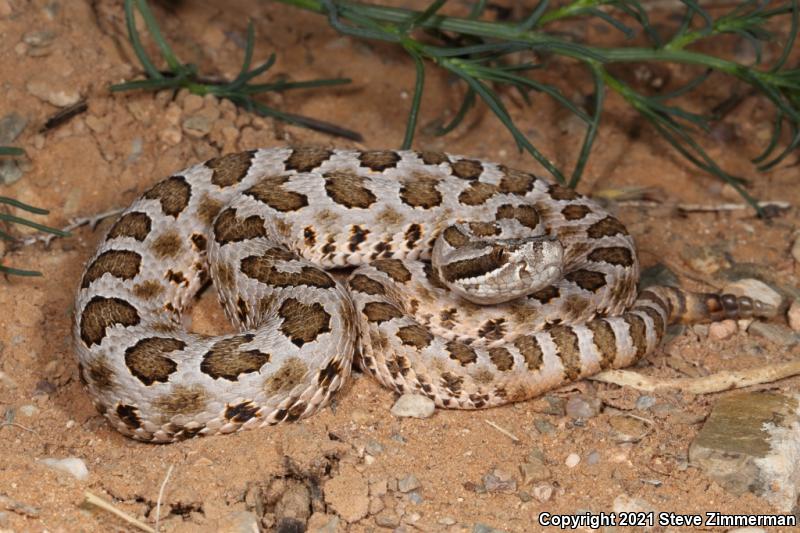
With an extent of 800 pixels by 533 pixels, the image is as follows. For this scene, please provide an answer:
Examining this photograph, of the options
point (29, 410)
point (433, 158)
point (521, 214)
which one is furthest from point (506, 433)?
point (29, 410)

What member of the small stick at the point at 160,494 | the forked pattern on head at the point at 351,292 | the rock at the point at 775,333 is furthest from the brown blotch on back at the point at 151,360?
the rock at the point at 775,333

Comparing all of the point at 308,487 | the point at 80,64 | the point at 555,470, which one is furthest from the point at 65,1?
the point at 555,470

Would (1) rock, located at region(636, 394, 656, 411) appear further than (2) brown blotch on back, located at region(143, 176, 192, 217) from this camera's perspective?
No

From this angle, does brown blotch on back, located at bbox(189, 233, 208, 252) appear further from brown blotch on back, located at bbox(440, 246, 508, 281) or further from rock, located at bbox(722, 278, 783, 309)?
rock, located at bbox(722, 278, 783, 309)

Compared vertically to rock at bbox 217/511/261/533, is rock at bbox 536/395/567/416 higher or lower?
lower

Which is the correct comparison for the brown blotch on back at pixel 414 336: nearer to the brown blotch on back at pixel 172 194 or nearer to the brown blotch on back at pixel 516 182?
the brown blotch on back at pixel 516 182

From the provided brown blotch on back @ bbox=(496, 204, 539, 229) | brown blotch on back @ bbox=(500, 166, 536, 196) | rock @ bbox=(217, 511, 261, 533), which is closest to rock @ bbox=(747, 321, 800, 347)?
brown blotch on back @ bbox=(496, 204, 539, 229)

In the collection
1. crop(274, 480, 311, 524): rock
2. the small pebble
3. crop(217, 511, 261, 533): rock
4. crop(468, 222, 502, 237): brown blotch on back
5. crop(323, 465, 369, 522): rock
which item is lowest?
the small pebble

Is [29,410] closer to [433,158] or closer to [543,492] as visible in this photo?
[543,492]
